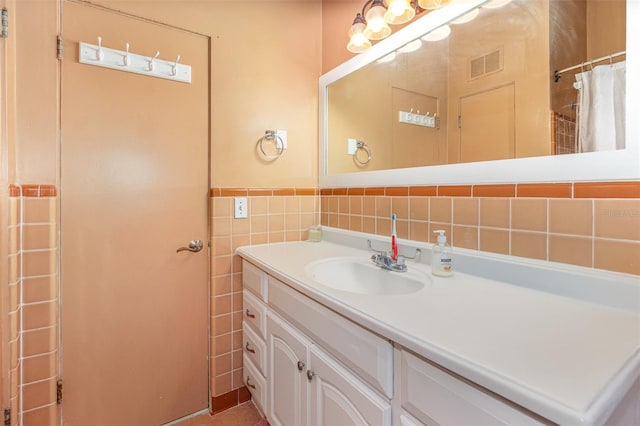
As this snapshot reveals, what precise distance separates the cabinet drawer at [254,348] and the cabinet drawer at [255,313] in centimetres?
4

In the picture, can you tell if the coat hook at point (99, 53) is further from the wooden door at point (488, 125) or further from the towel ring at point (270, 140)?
the wooden door at point (488, 125)

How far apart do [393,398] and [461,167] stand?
85 cm

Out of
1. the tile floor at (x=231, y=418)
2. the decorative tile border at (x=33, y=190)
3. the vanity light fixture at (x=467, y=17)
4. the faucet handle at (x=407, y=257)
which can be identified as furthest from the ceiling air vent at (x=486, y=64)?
the tile floor at (x=231, y=418)

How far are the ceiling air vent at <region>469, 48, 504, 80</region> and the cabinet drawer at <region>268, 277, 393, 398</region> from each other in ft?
3.67

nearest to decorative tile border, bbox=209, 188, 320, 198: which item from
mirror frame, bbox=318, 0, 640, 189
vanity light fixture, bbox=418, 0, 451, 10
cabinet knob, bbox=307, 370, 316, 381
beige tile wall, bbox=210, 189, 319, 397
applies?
beige tile wall, bbox=210, 189, 319, 397

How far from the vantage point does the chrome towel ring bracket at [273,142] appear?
1706 mm

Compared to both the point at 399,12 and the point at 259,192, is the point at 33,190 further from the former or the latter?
the point at 399,12

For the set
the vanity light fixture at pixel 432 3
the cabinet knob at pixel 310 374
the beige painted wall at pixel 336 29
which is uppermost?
the beige painted wall at pixel 336 29

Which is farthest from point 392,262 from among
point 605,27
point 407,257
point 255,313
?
point 605,27

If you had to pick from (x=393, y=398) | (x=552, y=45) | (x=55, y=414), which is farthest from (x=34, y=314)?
(x=552, y=45)

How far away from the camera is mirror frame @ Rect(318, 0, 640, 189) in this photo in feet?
2.55

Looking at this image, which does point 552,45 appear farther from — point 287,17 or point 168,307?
point 168,307

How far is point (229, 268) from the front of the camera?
1612mm

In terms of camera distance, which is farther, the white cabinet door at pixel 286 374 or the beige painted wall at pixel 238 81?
the beige painted wall at pixel 238 81
